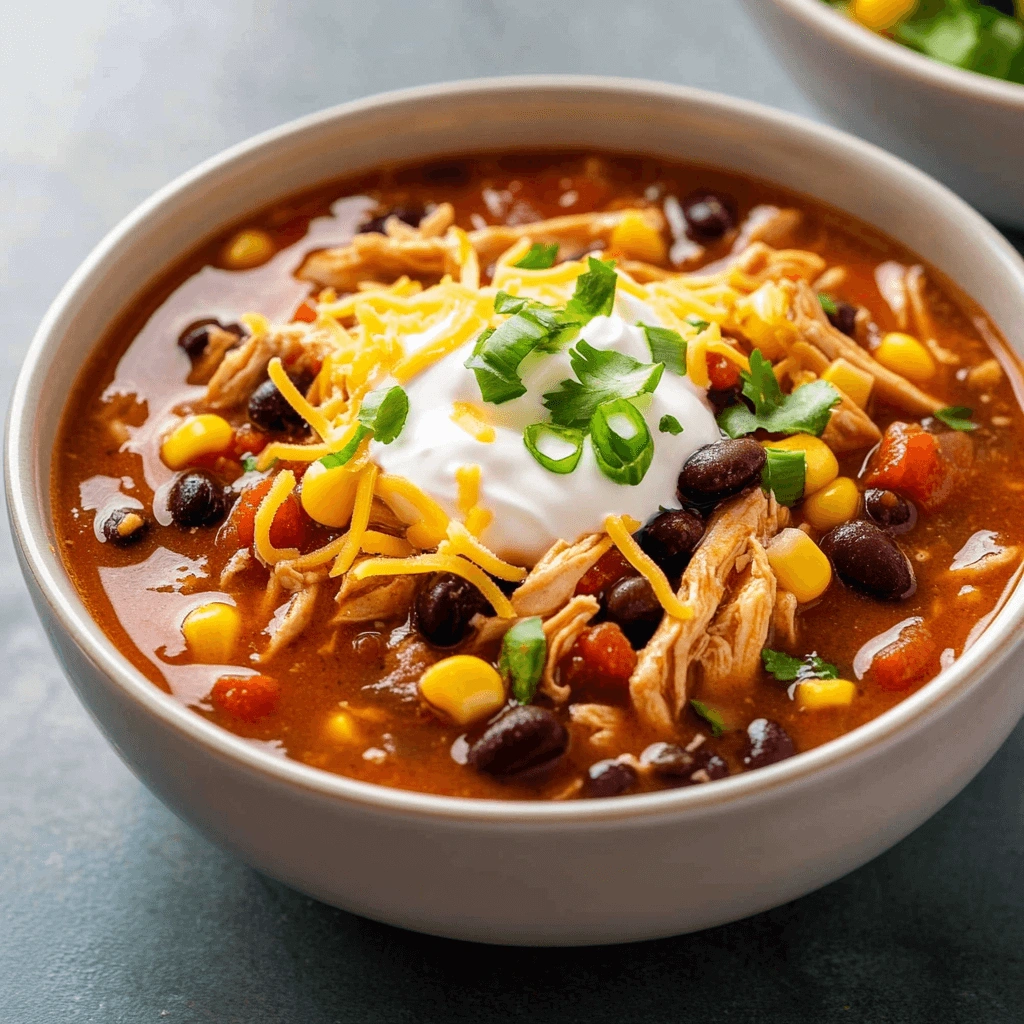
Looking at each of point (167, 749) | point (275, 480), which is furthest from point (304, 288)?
point (167, 749)

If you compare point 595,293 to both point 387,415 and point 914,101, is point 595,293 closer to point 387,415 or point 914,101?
point 387,415

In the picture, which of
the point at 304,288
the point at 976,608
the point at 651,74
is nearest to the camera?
the point at 976,608

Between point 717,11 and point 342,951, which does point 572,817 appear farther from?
point 717,11

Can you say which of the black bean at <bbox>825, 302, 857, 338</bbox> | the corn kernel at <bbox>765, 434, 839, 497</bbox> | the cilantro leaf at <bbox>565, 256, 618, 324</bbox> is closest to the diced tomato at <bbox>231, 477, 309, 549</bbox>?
the cilantro leaf at <bbox>565, 256, 618, 324</bbox>

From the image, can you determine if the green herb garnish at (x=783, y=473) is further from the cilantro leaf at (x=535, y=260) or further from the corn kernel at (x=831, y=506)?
the cilantro leaf at (x=535, y=260)

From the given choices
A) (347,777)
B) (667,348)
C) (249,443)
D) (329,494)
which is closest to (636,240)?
Result: (667,348)

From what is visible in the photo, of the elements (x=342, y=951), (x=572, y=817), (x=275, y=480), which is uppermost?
(x=572, y=817)

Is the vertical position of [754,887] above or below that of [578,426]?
below
